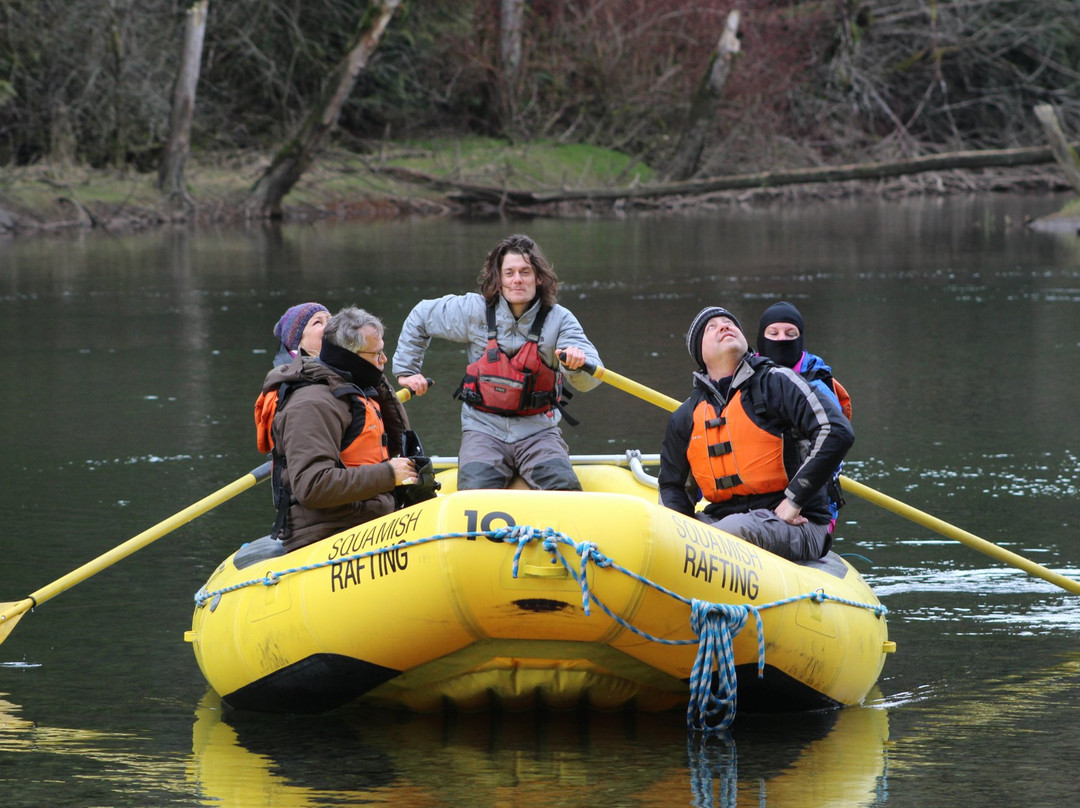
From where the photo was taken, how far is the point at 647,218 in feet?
81.9

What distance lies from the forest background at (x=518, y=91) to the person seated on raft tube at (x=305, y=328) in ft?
60.6

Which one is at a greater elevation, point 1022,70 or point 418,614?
point 1022,70

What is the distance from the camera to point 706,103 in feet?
86.8

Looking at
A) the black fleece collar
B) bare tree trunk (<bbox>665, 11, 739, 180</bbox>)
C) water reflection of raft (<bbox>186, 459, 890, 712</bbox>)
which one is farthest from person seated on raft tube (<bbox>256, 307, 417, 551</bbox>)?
bare tree trunk (<bbox>665, 11, 739, 180</bbox>)

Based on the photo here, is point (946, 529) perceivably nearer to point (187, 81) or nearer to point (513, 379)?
point (513, 379)

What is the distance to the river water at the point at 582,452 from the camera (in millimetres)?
3936

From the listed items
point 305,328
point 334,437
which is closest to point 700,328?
point 334,437

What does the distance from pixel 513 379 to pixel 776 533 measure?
1.07 m

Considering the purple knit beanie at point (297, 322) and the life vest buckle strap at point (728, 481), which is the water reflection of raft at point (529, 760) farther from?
the purple knit beanie at point (297, 322)

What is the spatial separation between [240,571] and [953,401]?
5869 mm

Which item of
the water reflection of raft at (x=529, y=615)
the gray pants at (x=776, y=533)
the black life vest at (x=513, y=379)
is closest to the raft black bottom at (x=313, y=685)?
the water reflection of raft at (x=529, y=615)

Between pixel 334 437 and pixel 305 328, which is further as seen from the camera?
pixel 305 328

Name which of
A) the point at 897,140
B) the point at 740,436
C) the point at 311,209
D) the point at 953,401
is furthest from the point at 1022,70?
the point at 740,436

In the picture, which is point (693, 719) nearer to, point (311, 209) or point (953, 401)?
point (953, 401)
